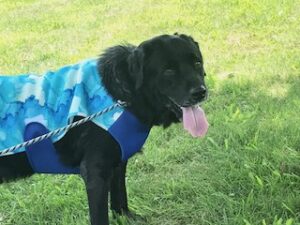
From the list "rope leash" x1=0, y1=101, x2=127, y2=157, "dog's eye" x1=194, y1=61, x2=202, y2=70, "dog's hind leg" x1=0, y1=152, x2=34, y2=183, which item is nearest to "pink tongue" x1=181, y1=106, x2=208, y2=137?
"dog's eye" x1=194, y1=61, x2=202, y2=70

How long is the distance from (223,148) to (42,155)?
5.28 ft

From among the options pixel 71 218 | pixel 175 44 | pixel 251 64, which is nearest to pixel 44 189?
pixel 71 218

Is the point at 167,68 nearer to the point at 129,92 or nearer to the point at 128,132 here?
the point at 129,92

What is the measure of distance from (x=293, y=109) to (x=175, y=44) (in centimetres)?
196

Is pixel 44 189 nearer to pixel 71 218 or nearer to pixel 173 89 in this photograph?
pixel 71 218

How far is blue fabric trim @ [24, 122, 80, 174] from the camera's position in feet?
10.3

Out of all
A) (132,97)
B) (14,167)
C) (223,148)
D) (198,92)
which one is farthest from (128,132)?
(223,148)

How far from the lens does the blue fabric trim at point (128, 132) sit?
312 cm

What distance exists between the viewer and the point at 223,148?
170 inches

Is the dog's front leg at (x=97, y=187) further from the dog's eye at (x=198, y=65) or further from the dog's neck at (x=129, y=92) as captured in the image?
the dog's eye at (x=198, y=65)

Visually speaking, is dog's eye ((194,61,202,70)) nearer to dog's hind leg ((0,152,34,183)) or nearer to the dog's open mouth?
the dog's open mouth

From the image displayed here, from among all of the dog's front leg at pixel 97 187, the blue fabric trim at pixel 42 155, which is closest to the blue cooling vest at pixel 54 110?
the blue fabric trim at pixel 42 155

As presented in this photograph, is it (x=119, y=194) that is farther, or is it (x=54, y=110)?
Result: (x=119, y=194)

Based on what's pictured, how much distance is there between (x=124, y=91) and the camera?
3162 mm
